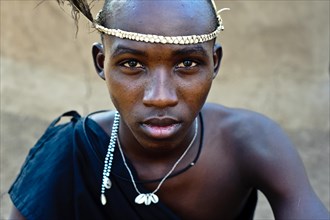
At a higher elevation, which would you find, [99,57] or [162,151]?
[99,57]

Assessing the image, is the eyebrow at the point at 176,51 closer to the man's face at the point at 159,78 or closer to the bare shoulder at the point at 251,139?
the man's face at the point at 159,78

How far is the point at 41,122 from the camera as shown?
15.7 ft

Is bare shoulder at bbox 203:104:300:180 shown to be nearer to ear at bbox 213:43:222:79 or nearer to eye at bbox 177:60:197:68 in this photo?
→ ear at bbox 213:43:222:79

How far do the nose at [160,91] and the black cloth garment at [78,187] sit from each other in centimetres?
49

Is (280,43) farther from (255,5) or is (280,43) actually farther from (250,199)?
(250,199)

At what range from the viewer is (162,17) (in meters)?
2.09

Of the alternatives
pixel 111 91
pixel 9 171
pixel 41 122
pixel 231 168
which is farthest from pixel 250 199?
pixel 41 122

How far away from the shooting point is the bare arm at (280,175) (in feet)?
7.60

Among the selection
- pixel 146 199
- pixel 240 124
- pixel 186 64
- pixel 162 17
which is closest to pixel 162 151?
pixel 146 199

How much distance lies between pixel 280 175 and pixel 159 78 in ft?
1.84

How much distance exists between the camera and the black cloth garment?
2477 millimetres

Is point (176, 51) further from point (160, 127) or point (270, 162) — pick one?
point (270, 162)

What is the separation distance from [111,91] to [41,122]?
267 cm

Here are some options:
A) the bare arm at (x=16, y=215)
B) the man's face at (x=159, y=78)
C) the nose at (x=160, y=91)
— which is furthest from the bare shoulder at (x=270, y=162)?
the bare arm at (x=16, y=215)
